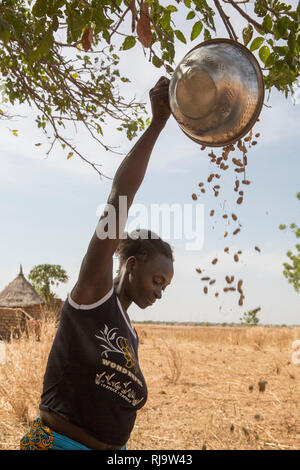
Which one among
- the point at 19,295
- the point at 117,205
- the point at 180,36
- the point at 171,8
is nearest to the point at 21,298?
the point at 19,295

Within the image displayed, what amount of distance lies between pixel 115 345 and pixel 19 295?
56.6 ft

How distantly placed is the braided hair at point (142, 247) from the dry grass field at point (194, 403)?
285 cm

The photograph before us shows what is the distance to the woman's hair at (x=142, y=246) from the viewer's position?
2031mm

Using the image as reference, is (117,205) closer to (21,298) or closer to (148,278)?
(148,278)

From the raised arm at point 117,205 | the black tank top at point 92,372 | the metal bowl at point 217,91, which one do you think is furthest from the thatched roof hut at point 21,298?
the metal bowl at point 217,91

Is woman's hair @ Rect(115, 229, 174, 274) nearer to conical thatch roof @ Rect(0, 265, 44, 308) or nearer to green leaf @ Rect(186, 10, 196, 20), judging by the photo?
green leaf @ Rect(186, 10, 196, 20)

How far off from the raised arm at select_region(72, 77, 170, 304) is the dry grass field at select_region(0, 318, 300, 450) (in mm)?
3202

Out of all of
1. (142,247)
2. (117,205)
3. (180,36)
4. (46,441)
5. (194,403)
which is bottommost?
(194,403)

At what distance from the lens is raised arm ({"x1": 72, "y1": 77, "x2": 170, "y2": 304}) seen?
160 centimetres

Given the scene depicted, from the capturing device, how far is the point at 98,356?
166cm

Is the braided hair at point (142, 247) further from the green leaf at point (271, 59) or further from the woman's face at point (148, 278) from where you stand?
the green leaf at point (271, 59)

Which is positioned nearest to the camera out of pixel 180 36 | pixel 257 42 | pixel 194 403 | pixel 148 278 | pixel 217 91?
pixel 217 91

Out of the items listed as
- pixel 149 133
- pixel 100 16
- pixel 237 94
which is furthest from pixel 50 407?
pixel 100 16

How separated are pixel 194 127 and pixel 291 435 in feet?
13.9
